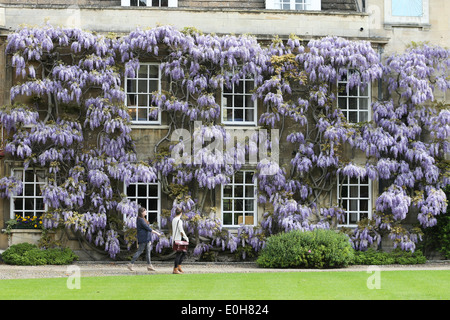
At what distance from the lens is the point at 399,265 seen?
60.1 feet

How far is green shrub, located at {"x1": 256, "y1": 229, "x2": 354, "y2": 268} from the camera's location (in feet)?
55.2

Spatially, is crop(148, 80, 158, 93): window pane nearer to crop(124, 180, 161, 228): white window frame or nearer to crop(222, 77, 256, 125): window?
crop(222, 77, 256, 125): window

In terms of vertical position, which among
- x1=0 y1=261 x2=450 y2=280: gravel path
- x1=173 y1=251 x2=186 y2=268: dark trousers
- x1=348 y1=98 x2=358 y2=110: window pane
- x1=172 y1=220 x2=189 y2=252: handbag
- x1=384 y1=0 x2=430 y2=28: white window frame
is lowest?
x1=0 y1=261 x2=450 y2=280: gravel path

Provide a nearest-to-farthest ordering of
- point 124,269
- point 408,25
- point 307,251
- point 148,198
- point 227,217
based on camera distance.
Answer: point 124,269 → point 307,251 → point 148,198 → point 227,217 → point 408,25

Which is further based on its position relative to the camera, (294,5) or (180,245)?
(294,5)

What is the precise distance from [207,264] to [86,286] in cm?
592

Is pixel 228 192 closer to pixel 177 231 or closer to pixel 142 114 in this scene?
pixel 142 114

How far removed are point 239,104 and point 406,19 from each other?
542 centimetres

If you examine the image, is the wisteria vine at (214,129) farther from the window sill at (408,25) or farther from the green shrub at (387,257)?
the window sill at (408,25)

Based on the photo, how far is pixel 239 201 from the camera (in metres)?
19.5

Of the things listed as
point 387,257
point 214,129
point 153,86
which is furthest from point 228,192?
point 387,257

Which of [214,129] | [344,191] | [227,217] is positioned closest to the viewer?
[214,129]

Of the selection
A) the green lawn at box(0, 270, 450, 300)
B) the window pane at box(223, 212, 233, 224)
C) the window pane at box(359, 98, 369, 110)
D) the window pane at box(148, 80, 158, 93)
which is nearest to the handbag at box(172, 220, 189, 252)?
the green lawn at box(0, 270, 450, 300)

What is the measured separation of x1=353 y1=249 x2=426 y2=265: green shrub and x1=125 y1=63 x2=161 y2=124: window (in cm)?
651
